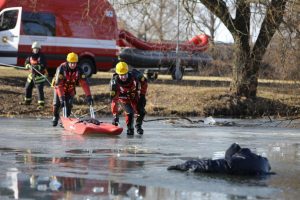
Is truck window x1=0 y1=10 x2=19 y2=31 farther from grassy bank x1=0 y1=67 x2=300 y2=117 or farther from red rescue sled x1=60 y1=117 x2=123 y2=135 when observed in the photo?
red rescue sled x1=60 y1=117 x2=123 y2=135

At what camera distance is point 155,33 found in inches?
2601

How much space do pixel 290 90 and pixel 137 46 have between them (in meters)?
12.8

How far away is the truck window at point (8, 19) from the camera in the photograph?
29250 mm

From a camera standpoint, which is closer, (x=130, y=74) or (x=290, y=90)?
(x=130, y=74)

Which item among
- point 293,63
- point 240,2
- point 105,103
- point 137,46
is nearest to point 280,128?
point 293,63

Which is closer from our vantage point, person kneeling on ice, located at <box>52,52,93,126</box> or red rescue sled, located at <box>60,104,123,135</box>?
red rescue sled, located at <box>60,104,123,135</box>

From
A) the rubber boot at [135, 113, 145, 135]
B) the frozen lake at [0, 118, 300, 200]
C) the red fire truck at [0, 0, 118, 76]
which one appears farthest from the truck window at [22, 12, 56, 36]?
the rubber boot at [135, 113, 145, 135]

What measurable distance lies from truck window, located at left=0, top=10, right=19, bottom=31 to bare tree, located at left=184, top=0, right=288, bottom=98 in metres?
8.56

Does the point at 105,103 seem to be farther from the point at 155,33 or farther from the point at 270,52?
the point at 155,33

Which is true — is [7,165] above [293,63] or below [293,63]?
below

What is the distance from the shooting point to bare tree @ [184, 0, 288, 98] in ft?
73.0

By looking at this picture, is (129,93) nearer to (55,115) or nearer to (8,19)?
(55,115)

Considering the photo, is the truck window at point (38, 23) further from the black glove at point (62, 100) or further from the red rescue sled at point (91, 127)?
the red rescue sled at point (91, 127)

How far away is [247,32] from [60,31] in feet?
28.1
